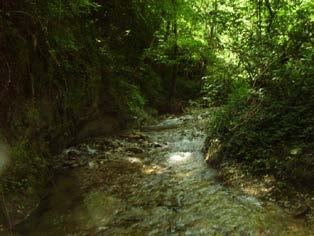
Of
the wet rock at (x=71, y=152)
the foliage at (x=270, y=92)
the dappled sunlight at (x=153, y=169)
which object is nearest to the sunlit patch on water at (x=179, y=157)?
the dappled sunlight at (x=153, y=169)

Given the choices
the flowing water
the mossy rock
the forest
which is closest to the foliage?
the forest

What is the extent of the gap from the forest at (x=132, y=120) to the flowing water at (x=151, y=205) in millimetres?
33

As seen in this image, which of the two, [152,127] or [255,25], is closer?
[255,25]

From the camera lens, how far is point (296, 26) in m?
7.82

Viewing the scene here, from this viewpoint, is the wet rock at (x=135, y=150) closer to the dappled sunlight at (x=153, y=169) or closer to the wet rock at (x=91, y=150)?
the wet rock at (x=91, y=150)

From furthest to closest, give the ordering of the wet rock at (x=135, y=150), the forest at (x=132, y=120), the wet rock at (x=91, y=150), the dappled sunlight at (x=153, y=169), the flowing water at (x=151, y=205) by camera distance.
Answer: the wet rock at (x=135, y=150), the wet rock at (x=91, y=150), the dappled sunlight at (x=153, y=169), the forest at (x=132, y=120), the flowing water at (x=151, y=205)

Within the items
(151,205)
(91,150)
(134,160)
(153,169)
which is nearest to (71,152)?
(91,150)

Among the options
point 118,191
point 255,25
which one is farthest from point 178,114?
point 118,191

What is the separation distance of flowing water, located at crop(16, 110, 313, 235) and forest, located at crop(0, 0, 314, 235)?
0.11 ft

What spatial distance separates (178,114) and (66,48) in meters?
9.26

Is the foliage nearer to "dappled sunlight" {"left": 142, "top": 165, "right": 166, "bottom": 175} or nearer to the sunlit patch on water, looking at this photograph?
the sunlit patch on water

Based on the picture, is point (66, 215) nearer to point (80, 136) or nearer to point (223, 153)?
point (223, 153)

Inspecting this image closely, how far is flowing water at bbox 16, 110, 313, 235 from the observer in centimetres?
512

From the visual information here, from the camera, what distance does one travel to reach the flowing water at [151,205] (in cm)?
512
